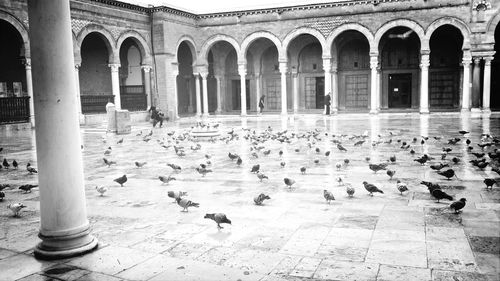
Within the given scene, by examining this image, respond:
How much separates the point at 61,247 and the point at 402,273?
2.72 metres

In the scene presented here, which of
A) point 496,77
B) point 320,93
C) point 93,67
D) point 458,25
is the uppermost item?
point 458,25

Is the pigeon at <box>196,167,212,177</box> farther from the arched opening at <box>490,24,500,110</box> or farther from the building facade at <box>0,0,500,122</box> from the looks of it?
the arched opening at <box>490,24,500,110</box>

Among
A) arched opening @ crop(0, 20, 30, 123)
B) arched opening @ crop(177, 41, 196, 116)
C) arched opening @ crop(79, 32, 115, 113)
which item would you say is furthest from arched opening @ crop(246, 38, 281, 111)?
arched opening @ crop(0, 20, 30, 123)

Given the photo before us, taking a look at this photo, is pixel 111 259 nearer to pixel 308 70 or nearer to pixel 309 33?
pixel 309 33

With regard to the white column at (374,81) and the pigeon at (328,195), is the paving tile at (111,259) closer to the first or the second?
the pigeon at (328,195)

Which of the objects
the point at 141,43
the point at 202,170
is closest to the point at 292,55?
the point at 141,43

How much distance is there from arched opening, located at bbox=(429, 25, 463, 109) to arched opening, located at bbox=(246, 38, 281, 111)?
9.60m

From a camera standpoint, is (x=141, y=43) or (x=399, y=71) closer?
(x=141, y=43)

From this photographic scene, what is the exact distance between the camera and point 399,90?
2747 cm

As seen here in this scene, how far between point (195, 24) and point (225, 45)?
361cm

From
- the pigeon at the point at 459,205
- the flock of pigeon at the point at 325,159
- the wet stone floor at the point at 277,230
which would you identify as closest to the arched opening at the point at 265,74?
the flock of pigeon at the point at 325,159

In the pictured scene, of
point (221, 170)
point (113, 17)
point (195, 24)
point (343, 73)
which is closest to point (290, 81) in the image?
point (343, 73)

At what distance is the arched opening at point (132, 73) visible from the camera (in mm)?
25188

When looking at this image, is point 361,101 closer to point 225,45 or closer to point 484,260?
point 225,45
